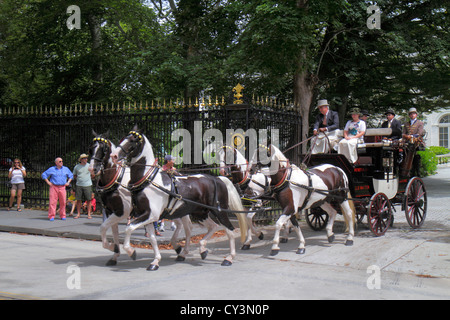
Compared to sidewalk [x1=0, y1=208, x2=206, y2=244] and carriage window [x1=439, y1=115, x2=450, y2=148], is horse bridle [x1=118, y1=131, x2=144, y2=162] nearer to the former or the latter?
sidewalk [x1=0, y1=208, x2=206, y2=244]

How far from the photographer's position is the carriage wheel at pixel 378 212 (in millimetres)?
10883

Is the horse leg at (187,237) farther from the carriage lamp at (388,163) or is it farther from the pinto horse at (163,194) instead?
the carriage lamp at (388,163)

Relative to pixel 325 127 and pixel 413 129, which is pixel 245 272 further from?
pixel 413 129

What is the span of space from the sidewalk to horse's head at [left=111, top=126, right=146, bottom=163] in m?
2.95

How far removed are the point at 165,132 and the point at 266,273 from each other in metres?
7.57

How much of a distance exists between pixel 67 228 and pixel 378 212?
7.71 m

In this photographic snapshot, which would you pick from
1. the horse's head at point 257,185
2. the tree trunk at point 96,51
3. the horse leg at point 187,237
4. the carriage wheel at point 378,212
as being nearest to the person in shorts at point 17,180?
the tree trunk at point 96,51

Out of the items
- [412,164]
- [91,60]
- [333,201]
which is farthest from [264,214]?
[91,60]

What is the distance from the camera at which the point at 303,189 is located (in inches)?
387

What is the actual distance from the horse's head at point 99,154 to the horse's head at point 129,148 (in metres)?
0.21

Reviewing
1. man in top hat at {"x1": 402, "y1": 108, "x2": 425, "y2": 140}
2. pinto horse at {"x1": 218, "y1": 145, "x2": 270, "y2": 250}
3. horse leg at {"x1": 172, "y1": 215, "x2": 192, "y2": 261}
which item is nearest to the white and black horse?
horse leg at {"x1": 172, "y1": 215, "x2": 192, "y2": 261}

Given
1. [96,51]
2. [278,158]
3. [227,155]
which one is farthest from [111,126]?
[96,51]

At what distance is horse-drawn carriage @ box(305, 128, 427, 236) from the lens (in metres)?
11.2

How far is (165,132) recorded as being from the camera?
1427 cm
